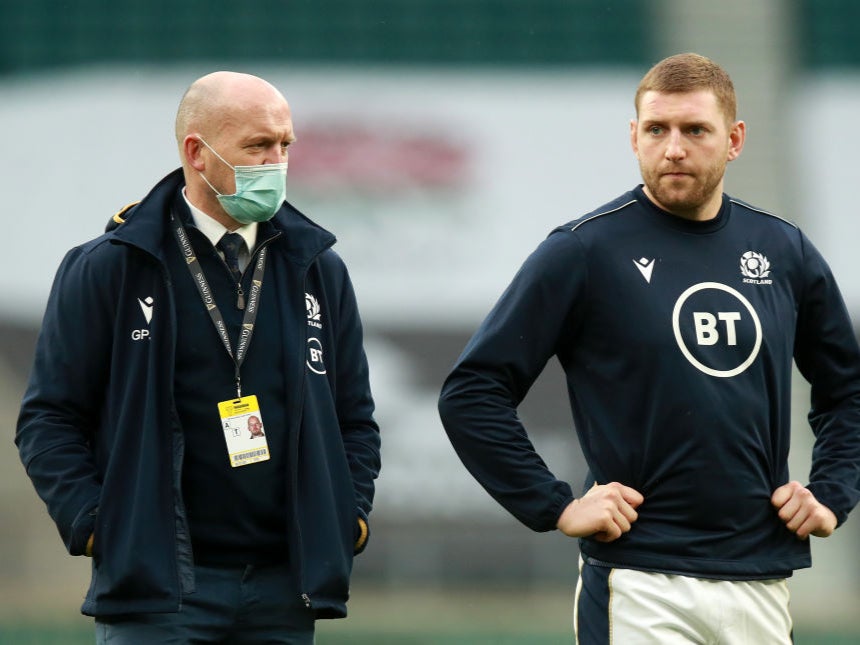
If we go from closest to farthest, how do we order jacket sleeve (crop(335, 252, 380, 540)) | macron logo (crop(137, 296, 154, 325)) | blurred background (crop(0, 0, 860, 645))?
macron logo (crop(137, 296, 154, 325)), jacket sleeve (crop(335, 252, 380, 540)), blurred background (crop(0, 0, 860, 645))

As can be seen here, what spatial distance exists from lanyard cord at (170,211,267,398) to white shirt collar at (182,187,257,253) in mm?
39

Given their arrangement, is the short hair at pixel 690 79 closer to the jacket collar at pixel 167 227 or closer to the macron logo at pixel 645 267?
the macron logo at pixel 645 267

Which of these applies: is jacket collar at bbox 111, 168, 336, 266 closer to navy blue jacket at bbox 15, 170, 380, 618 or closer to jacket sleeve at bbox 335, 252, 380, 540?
navy blue jacket at bbox 15, 170, 380, 618

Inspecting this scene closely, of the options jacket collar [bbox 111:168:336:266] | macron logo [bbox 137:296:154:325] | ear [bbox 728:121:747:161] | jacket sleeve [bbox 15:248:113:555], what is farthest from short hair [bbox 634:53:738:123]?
jacket sleeve [bbox 15:248:113:555]

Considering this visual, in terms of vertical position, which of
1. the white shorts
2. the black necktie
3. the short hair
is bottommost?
the white shorts

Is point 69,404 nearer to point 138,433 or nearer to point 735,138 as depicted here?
point 138,433

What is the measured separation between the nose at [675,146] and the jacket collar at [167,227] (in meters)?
0.77

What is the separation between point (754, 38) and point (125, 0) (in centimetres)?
545

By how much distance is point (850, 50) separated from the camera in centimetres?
1445

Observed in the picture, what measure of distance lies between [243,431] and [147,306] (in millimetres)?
342

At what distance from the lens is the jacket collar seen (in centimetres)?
343

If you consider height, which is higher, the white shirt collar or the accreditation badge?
the white shirt collar

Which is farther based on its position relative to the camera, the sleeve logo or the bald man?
the sleeve logo

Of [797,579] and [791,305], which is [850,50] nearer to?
[797,579]
